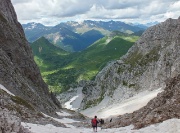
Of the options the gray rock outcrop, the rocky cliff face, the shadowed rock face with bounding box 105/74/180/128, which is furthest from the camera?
the rocky cliff face

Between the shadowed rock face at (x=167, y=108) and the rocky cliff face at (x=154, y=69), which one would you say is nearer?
the shadowed rock face at (x=167, y=108)

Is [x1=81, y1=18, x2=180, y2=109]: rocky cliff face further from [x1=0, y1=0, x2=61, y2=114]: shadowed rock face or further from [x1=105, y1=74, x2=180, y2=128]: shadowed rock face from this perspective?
[x1=105, y1=74, x2=180, y2=128]: shadowed rock face

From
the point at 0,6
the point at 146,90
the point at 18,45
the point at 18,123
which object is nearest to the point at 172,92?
the point at 18,123

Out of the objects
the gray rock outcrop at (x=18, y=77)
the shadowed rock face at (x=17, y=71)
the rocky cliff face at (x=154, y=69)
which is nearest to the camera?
the gray rock outcrop at (x=18, y=77)

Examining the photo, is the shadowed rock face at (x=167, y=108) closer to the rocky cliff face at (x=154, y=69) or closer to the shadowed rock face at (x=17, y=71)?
the shadowed rock face at (x=17, y=71)

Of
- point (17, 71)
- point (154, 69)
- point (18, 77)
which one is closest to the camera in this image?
point (18, 77)

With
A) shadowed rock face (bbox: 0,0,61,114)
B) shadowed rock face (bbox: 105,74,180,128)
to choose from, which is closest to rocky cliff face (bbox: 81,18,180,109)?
shadowed rock face (bbox: 0,0,61,114)

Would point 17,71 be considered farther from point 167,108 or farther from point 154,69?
point 154,69

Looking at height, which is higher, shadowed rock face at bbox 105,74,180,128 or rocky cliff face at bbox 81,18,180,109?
shadowed rock face at bbox 105,74,180,128

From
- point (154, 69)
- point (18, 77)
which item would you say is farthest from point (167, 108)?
point (154, 69)

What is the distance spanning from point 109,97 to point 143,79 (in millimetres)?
29374

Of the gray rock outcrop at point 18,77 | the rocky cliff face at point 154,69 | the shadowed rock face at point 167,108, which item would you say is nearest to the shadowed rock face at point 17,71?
the gray rock outcrop at point 18,77

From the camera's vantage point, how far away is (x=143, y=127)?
3625 cm

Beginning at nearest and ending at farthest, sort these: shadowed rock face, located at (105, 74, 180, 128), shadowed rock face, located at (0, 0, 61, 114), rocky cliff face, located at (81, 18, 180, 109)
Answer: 1. shadowed rock face, located at (105, 74, 180, 128)
2. shadowed rock face, located at (0, 0, 61, 114)
3. rocky cliff face, located at (81, 18, 180, 109)
